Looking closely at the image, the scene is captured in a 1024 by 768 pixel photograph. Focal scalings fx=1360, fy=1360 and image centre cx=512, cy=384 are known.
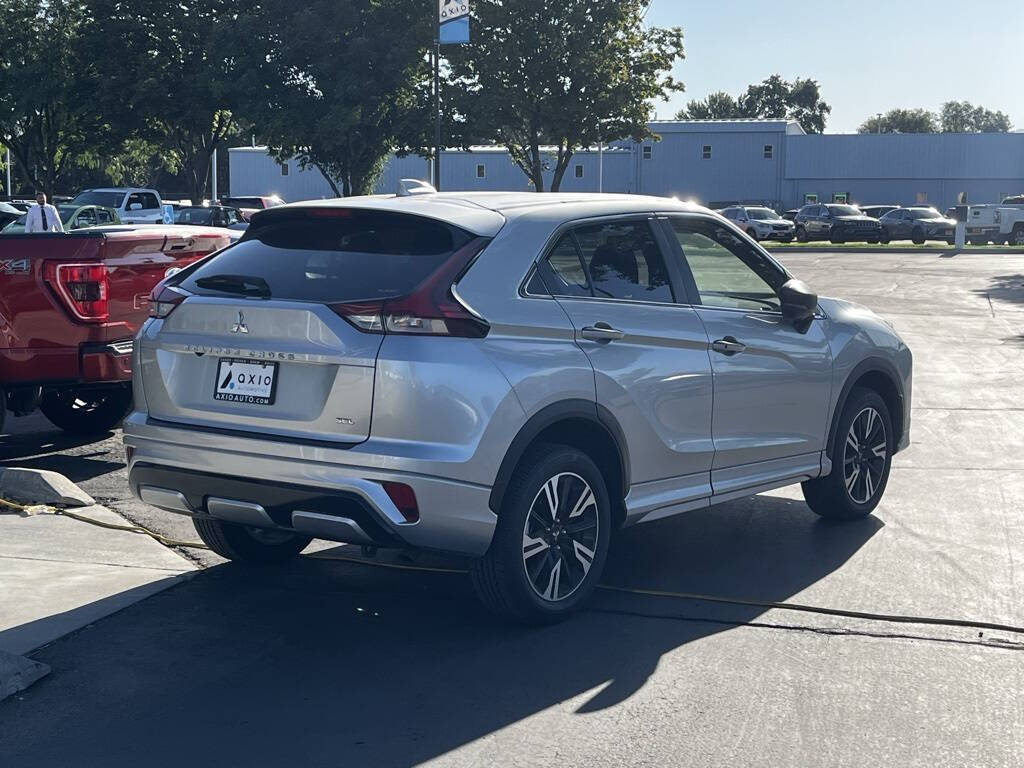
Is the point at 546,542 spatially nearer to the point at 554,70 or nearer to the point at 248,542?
the point at 248,542

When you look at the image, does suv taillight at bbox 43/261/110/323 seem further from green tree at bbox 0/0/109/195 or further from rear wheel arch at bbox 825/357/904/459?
green tree at bbox 0/0/109/195

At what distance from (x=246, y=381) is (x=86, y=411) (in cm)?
580

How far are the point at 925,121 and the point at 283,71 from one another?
13345 centimetres

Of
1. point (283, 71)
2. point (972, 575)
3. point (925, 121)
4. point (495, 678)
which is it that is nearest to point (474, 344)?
point (495, 678)

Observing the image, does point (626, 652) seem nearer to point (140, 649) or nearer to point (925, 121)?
point (140, 649)

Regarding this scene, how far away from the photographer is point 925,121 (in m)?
163

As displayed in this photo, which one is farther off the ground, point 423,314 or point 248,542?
point 423,314

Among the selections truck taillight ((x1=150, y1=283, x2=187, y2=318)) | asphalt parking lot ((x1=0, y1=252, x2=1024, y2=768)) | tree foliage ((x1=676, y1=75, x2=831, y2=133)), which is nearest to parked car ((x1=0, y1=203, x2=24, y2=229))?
asphalt parking lot ((x1=0, y1=252, x2=1024, y2=768))

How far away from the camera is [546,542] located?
18.2 feet

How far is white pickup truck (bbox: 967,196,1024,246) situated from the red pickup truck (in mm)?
48990

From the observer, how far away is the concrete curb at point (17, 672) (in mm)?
4680

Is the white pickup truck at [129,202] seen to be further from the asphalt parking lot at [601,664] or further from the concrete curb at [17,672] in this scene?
the concrete curb at [17,672]

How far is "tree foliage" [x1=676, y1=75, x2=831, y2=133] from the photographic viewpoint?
505 feet

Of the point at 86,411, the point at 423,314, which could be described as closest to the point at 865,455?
the point at 423,314
